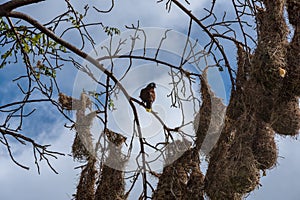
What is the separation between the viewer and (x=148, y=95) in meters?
2.85

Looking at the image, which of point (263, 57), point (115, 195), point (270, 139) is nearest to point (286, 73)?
point (263, 57)

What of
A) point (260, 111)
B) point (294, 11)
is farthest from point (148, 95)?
point (294, 11)

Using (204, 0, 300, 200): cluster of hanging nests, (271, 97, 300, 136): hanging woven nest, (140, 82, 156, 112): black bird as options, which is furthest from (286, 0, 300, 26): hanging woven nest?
(140, 82, 156, 112): black bird

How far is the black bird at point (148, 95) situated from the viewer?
2846 millimetres

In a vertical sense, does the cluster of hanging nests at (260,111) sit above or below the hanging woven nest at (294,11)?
below

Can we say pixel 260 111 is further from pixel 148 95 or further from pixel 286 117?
pixel 148 95

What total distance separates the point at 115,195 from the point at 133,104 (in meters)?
0.44

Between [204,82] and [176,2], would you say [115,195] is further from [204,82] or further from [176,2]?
[176,2]

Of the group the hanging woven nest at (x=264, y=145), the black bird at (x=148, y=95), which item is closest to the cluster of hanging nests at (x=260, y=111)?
the hanging woven nest at (x=264, y=145)

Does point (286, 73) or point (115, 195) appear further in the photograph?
point (115, 195)

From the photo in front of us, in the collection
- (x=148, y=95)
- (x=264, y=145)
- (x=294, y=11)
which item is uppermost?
(x=294, y=11)

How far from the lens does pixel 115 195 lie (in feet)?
9.18

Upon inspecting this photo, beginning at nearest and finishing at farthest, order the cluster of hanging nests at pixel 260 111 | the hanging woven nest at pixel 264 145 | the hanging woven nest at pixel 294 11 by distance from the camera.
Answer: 1. the cluster of hanging nests at pixel 260 111
2. the hanging woven nest at pixel 264 145
3. the hanging woven nest at pixel 294 11

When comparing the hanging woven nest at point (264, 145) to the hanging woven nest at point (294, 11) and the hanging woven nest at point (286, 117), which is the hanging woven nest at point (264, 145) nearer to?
the hanging woven nest at point (286, 117)
